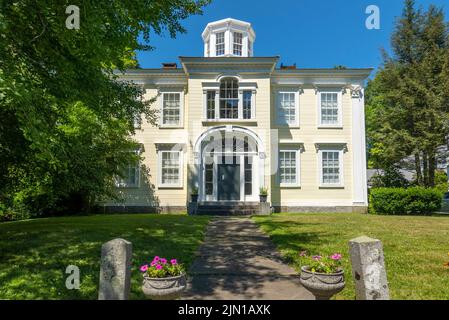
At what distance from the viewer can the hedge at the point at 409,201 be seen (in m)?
18.3

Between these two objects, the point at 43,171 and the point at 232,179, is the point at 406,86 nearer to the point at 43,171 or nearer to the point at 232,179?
the point at 232,179

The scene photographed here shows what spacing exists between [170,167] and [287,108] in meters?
7.95

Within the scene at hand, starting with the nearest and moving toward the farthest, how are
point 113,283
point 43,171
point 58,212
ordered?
1. point 113,283
2. point 43,171
3. point 58,212

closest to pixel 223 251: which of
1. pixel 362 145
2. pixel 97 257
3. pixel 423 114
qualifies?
pixel 97 257

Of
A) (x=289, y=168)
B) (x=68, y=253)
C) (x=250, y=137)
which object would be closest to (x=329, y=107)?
(x=289, y=168)

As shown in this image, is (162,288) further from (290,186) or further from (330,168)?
(330,168)

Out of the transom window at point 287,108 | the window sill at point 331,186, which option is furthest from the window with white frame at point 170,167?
the window sill at point 331,186

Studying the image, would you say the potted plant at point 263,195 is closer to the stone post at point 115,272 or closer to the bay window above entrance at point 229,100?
the bay window above entrance at point 229,100

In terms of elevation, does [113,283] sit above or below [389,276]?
above

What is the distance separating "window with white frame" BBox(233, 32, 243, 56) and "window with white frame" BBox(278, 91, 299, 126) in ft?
13.7

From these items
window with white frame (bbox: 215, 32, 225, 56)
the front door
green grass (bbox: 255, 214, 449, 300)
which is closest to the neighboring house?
the front door

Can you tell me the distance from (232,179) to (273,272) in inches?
496

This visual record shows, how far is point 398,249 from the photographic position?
8.10 m

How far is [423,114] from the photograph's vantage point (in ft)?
71.9
